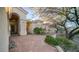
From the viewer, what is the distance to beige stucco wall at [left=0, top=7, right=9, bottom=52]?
2340 mm

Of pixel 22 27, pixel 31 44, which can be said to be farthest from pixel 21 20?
pixel 31 44

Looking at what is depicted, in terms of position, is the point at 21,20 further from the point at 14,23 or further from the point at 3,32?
the point at 3,32

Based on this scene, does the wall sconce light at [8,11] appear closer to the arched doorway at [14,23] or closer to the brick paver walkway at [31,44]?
the arched doorway at [14,23]

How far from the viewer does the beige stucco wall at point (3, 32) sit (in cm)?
234

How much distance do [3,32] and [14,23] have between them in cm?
19

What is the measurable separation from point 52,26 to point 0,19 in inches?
26.7

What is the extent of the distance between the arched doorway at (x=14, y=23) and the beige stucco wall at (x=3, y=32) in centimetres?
7

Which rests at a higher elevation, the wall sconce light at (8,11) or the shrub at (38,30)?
the wall sconce light at (8,11)

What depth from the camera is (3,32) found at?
2357mm

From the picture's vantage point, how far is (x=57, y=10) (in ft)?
7.71

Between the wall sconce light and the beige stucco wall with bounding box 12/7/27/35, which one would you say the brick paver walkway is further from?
→ the wall sconce light

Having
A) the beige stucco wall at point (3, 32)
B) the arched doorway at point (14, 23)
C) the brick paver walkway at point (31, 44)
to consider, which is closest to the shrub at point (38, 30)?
the brick paver walkway at point (31, 44)
